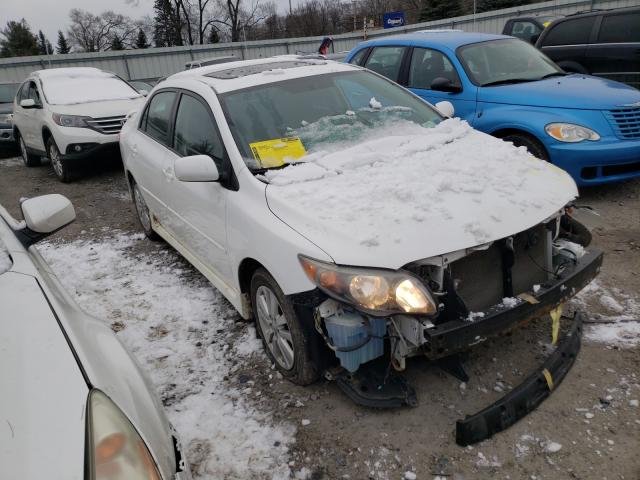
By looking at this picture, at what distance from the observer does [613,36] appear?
308 inches

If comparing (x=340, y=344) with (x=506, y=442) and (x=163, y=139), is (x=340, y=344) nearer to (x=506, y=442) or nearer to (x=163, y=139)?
(x=506, y=442)

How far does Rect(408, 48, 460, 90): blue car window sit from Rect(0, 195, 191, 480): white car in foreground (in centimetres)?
504

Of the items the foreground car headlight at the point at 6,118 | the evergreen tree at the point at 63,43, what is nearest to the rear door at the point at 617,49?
the foreground car headlight at the point at 6,118

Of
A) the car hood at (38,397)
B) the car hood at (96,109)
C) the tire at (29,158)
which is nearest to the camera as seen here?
the car hood at (38,397)

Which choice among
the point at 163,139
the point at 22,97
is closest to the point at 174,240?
the point at 163,139

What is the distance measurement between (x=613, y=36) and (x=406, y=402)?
7.89m

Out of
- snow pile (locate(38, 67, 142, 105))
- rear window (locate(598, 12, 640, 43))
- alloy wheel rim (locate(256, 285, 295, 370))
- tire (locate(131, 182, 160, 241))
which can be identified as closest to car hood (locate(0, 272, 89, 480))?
alloy wheel rim (locate(256, 285, 295, 370))

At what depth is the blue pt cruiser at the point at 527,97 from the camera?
4918 mm

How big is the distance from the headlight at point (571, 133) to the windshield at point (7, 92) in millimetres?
12578

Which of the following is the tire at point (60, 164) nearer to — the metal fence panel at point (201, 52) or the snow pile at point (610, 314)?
the snow pile at point (610, 314)

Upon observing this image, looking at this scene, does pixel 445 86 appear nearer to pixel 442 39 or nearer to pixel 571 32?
pixel 442 39

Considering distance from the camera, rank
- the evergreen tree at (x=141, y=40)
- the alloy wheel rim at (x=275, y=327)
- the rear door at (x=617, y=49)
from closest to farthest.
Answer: the alloy wheel rim at (x=275, y=327) < the rear door at (x=617, y=49) < the evergreen tree at (x=141, y=40)

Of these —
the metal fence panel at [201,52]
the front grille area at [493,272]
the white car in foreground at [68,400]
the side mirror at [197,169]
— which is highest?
the metal fence panel at [201,52]

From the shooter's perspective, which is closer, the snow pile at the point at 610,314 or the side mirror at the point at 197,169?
the side mirror at the point at 197,169
